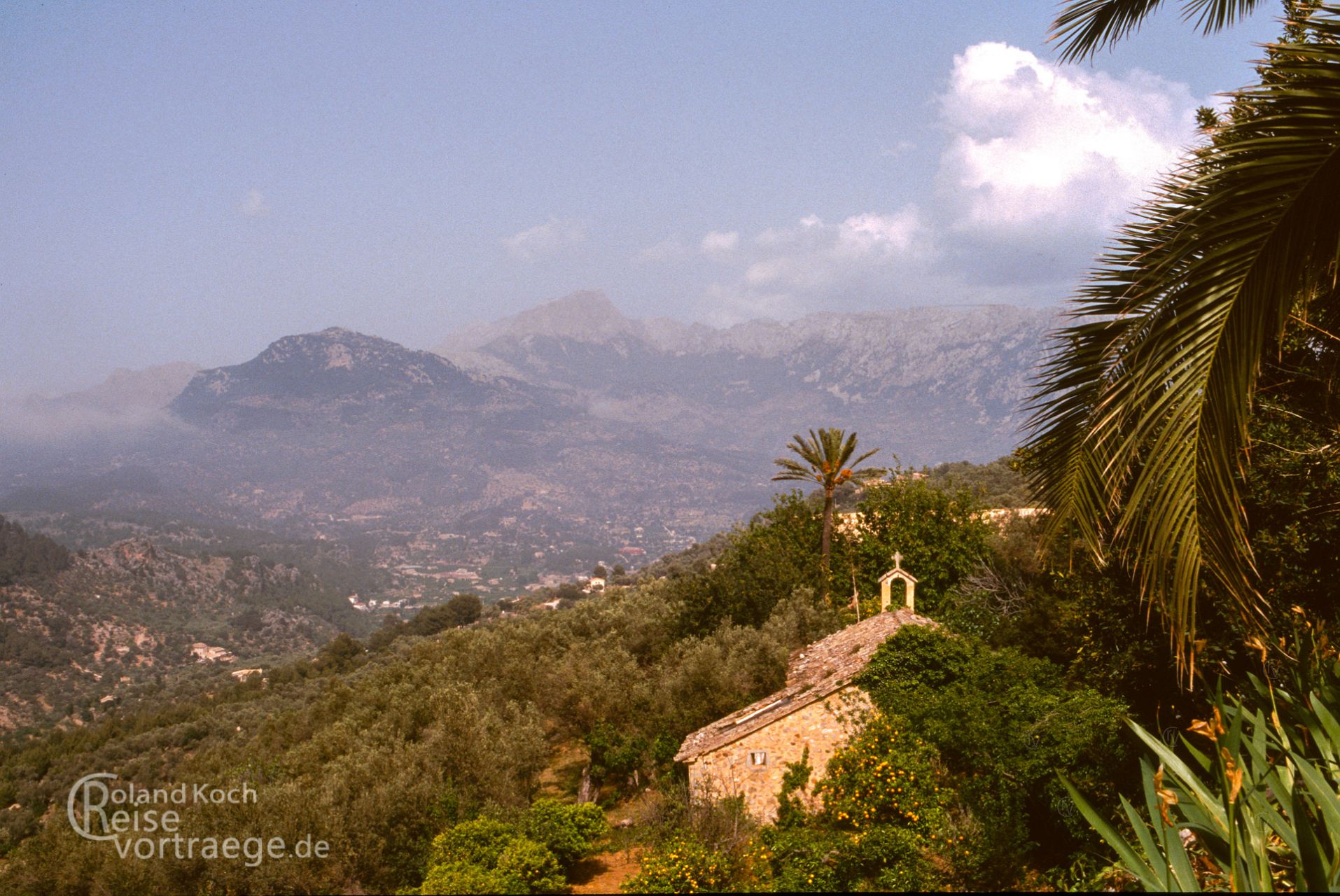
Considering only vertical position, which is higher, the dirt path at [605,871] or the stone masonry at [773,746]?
the stone masonry at [773,746]

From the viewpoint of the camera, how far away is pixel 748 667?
67.4ft

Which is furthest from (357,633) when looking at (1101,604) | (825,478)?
(1101,604)

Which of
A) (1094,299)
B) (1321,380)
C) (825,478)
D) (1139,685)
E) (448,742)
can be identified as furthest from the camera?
(825,478)

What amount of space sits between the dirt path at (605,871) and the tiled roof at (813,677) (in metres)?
1.93

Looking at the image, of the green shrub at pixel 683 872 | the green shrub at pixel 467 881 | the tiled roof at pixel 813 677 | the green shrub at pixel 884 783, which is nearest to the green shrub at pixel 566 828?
the green shrub at pixel 467 881

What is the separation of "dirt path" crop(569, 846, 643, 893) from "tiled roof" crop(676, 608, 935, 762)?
6.32ft

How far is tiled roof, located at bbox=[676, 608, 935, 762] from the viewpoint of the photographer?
14.8 metres

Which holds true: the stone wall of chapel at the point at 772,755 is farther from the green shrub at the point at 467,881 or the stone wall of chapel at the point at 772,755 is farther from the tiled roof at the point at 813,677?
the green shrub at the point at 467,881

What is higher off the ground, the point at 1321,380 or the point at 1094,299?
the point at 1094,299

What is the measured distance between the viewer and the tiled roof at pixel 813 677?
1475cm

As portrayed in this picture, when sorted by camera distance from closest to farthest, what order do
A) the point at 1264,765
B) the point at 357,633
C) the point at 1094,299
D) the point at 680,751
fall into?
the point at 1264,765
the point at 1094,299
the point at 680,751
the point at 357,633

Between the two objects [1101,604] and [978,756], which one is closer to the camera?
[1101,604]

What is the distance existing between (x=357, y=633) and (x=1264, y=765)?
13829cm

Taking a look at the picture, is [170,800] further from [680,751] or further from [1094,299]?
[1094,299]
